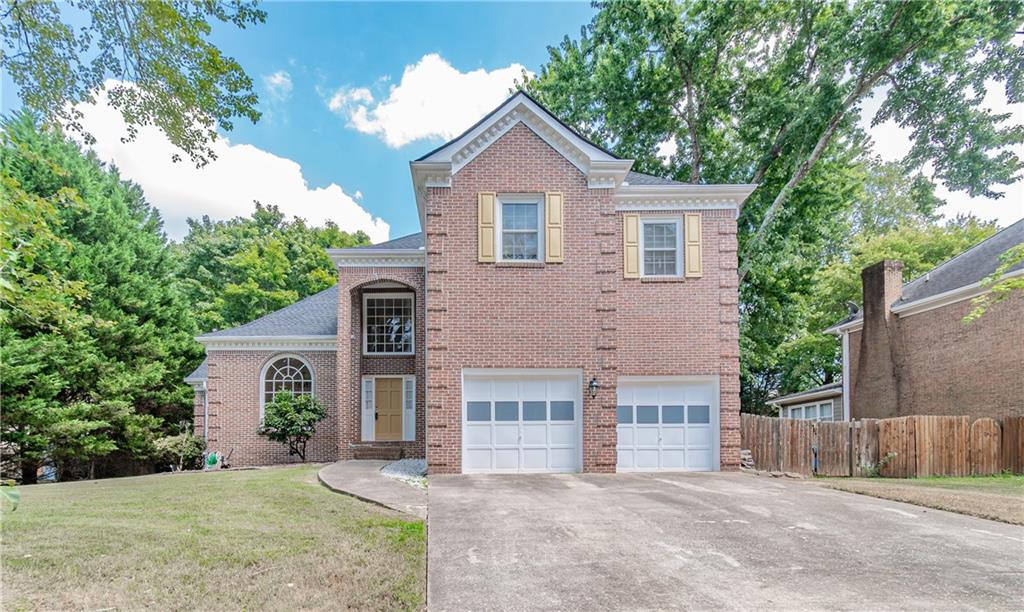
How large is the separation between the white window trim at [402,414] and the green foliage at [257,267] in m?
12.7

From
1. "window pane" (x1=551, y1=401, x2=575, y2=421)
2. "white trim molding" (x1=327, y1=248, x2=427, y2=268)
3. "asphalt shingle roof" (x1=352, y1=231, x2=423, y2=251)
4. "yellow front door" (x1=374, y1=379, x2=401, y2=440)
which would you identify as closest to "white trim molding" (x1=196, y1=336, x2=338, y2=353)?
"yellow front door" (x1=374, y1=379, x2=401, y2=440)

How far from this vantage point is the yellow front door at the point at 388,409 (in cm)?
1722

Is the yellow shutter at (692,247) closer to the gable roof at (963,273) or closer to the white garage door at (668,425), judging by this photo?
the white garage door at (668,425)

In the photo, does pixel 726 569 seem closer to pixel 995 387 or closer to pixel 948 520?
pixel 948 520

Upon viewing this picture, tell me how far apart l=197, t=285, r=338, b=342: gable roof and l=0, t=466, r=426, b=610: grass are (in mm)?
8998

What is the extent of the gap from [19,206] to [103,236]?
700 inches

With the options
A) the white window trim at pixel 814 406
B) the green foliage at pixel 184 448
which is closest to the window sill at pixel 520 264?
the green foliage at pixel 184 448

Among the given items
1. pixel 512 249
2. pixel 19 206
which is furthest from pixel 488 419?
pixel 19 206

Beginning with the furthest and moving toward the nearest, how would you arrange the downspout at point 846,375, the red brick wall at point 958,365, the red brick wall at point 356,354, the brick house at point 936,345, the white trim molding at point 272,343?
the downspout at point 846,375, the white trim molding at point 272,343, the red brick wall at point 356,354, the brick house at point 936,345, the red brick wall at point 958,365

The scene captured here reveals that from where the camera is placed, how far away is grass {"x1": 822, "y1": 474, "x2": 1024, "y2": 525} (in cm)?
827

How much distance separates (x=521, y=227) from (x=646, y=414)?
18.1 ft

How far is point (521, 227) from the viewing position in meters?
12.9

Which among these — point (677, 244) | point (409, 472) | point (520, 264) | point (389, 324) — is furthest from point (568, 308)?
point (389, 324)

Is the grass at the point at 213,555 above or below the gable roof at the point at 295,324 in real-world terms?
below
